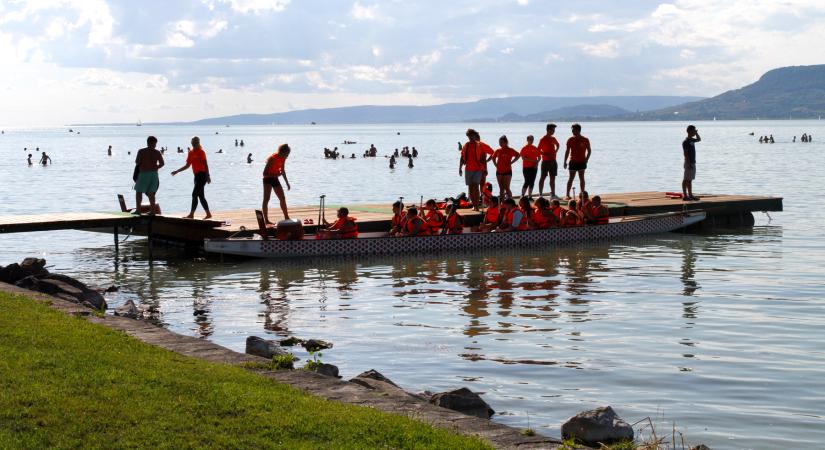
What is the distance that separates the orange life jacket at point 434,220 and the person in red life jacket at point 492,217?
113 centimetres

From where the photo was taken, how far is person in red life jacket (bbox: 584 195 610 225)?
28.0 metres

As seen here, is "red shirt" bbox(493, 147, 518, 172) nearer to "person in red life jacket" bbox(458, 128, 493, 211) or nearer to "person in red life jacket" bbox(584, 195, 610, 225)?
"person in red life jacket" bbox(458, 128, 493, 211)

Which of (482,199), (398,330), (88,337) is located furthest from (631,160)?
(88,337)

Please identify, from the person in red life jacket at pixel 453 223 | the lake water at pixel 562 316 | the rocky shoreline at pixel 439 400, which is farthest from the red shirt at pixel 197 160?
the rocky shoreline at pixel 439 400

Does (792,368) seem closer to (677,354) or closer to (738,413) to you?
(677,354)

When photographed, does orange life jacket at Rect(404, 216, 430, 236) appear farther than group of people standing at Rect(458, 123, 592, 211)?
No

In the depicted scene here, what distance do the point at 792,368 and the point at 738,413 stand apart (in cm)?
252

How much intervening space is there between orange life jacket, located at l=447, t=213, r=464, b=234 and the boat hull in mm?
164

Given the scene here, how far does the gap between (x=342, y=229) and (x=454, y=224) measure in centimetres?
308

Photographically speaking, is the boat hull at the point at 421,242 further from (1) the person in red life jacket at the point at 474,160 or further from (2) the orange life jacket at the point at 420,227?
(1) the person in red life jacket at the point at 474,160

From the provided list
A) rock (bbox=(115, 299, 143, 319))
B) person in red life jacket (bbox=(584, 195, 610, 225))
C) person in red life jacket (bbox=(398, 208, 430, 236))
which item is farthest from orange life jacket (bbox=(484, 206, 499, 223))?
rock (bbox=(115, 299, 143, 319))

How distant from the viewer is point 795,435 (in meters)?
10.9

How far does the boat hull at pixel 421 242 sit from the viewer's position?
2438cm

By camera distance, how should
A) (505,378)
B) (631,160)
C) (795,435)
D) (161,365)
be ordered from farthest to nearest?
(631,160)
(505,378)
(795,435)
(161,365)
